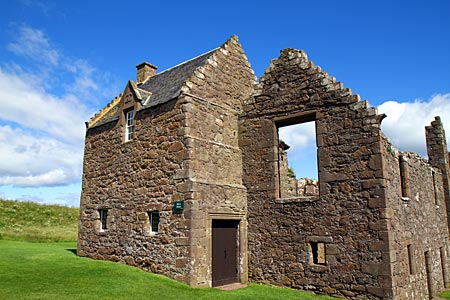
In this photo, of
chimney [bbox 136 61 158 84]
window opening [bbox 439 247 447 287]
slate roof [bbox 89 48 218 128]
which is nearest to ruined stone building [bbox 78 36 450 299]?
slate roof [bbox 89 48 218 128]

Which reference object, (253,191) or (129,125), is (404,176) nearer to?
(253,191)

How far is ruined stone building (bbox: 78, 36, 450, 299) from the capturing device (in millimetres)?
11430

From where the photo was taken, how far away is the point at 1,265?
12.2m

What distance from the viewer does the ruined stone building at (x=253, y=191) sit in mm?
11430

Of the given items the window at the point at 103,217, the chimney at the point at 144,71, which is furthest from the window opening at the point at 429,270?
the chimney at the point at 144,71

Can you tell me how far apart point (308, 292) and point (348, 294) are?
1.27 metres

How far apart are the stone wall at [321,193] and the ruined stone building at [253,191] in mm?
35

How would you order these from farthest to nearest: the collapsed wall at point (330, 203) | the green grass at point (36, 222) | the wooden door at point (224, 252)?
the green grass at point (36, 222) < the wooden door at point (224, 252) < the collapsed wall at point (330, 203)

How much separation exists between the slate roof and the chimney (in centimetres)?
65

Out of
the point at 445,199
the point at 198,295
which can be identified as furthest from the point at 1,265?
the point at 445,199

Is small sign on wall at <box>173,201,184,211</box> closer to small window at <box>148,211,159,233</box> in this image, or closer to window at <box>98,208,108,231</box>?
small window at <box>148,211,159,233</box>

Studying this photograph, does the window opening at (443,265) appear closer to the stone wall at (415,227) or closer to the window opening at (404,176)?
the stone wall at (415,227)

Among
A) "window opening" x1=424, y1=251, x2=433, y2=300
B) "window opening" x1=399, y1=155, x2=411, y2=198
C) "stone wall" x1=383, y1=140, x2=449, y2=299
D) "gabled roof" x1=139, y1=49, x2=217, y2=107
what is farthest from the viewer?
"window opening" x1=424, y1=251, x2=433, y2=300

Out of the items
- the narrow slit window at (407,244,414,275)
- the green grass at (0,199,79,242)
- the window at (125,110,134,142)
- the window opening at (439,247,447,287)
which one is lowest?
the window opening at (439,247,447,287)
